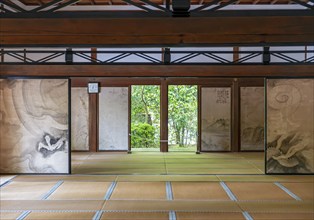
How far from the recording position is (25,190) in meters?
7.70

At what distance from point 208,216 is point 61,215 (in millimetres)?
2077

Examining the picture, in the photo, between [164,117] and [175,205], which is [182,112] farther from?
[175,205]

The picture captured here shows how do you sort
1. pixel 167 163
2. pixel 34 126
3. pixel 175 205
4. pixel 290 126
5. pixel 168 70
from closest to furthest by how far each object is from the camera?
pixel 175 205 → pixel 34 126 → pixel 290 126 → pixel 168 70 → pixel 167 163

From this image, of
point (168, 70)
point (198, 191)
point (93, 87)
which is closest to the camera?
point (198, 191)

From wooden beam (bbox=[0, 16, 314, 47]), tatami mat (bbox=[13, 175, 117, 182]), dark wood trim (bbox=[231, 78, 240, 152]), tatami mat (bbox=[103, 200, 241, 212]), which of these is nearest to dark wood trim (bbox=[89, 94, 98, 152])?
dark wood trim (bbox=[231, 78, 240, 152])

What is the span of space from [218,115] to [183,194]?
6758mm

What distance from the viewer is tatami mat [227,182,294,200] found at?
281 inches

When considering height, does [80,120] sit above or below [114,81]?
below

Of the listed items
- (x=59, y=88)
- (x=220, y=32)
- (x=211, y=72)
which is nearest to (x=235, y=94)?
(x=211, y=72)

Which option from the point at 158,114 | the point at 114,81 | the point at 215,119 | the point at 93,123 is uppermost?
the point at 114,81

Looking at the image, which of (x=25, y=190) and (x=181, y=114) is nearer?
(x=25, y=190)

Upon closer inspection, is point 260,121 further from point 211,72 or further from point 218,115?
point 211,72

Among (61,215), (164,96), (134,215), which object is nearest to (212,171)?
(134,215)

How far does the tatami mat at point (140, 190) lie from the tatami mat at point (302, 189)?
2.35 meters
